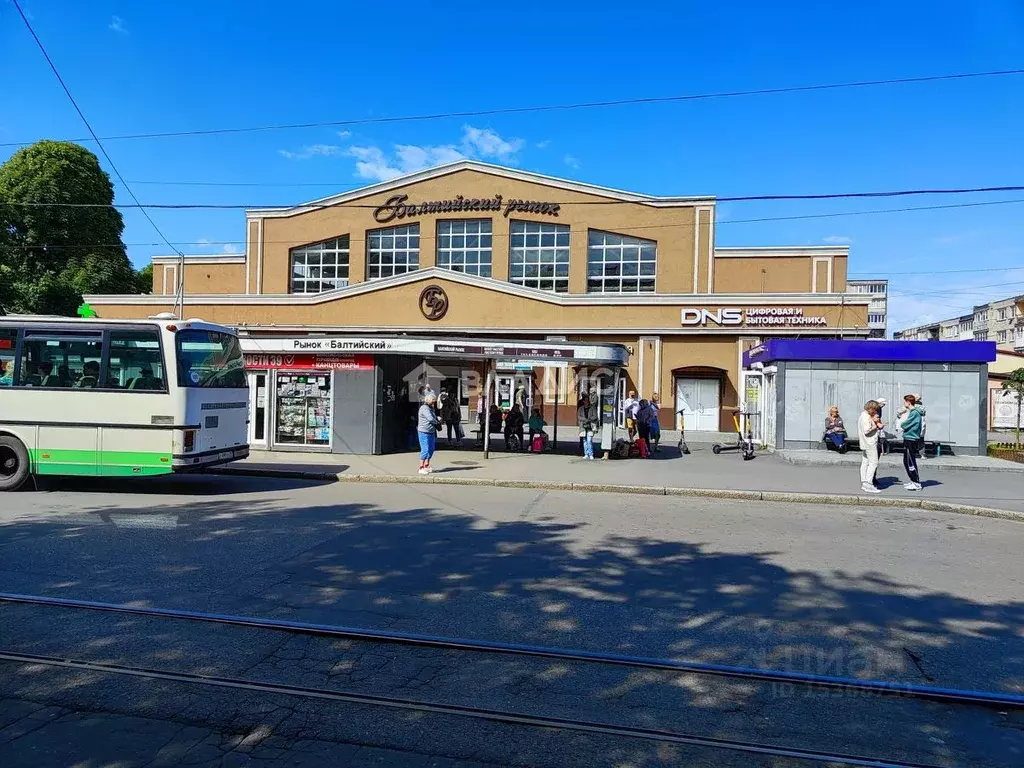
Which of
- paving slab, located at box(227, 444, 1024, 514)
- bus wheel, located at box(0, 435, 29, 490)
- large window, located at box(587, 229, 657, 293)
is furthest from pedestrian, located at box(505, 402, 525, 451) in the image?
large window, located at box(587, 229, 657, 293)

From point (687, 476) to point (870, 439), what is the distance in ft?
11.4

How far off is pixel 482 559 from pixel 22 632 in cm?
392

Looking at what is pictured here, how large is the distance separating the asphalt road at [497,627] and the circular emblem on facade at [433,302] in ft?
76.1

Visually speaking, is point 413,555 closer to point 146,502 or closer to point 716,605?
point 716,605

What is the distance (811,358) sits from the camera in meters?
18.9

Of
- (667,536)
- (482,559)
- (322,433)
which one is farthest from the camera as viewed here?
(322,433)

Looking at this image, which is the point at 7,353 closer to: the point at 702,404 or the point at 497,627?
the point at 497,627

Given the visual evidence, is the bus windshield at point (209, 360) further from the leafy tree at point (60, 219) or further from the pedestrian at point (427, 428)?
the leafy tree at point (60, 219)

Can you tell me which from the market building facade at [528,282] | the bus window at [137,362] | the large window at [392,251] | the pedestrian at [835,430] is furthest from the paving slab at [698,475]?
the large window at [392,251]

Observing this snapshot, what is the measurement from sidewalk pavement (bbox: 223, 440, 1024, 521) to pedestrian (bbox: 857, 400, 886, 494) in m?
0.25

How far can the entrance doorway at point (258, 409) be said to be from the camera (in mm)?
17375

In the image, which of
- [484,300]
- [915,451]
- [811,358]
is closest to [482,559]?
[915,451]

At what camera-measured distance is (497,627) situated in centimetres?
523

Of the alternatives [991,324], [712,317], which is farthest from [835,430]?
[991,324]
